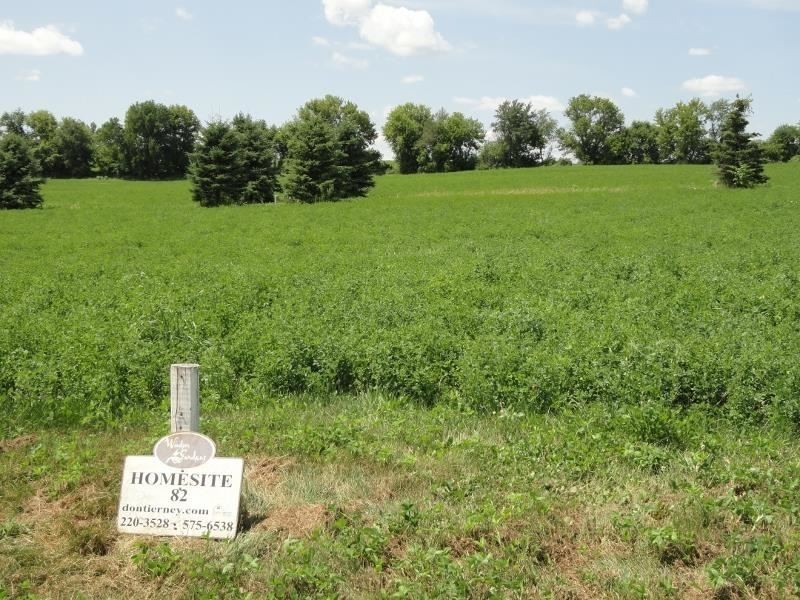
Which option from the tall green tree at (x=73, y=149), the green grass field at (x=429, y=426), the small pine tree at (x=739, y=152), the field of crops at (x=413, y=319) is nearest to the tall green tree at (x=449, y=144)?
the tall green tree at (x=73, y=149)

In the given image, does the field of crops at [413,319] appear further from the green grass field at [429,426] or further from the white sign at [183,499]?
the white sign at [183,499]

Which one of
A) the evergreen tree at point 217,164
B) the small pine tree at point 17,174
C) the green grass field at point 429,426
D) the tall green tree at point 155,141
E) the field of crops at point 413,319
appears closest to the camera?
the green grass field at point 429,426

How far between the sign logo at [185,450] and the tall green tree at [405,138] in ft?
335

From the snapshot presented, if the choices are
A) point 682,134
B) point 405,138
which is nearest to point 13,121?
point 405,138

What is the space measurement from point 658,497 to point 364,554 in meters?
2.53

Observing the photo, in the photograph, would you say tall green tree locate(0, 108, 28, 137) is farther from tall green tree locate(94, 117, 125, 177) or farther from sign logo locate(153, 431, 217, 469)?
sign logo locate(153, 431, 217, 469)

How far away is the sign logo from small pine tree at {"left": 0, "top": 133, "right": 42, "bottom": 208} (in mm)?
41920

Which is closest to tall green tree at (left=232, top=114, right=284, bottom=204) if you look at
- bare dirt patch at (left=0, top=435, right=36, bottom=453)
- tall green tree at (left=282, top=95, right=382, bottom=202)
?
tall green tree at (left=282, top=95, right=382, bottom=202)

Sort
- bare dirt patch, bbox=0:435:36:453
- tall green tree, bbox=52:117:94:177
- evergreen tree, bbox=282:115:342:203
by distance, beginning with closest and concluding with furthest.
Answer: bare dirt patch, bbox=0:435:36:453 → evergreen tree, bbox=282:115:342:203 → tall green tree, bbox=52:117:94:177

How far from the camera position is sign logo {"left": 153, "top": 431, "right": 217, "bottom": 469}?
5.36m

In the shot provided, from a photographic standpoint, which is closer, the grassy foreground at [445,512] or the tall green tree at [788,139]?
the grassy foreground at [445,512]

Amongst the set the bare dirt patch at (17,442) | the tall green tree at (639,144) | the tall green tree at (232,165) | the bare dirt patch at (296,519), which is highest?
the tall green tree at (639,144)

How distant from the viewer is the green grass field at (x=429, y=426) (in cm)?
482

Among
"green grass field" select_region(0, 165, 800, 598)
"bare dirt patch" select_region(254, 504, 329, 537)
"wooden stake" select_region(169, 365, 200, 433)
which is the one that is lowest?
"bare dirt patch" select_region(254, 504, 329, 537)
